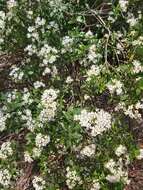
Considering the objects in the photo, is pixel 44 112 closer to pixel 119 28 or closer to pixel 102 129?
pixel 102 129

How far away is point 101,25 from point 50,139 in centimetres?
124

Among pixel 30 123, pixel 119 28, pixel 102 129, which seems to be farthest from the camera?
pixel 119 28

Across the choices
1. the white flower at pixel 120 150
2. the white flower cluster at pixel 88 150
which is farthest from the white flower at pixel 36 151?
the white flower at pixel 120 150

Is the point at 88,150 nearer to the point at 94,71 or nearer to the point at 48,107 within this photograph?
the point at 48,107

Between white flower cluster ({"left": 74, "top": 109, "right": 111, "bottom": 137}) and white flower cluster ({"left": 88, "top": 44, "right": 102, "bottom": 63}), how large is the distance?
59 centimetres

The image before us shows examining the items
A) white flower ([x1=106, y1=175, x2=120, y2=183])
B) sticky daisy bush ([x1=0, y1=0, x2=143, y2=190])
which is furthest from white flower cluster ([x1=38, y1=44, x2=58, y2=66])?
white flower ([x1=106, y1=175, x2=120, y2=183])

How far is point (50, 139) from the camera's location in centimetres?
437

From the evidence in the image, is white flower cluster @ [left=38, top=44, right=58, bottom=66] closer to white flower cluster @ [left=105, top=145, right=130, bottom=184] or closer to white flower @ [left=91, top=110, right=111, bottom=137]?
white flower @ [left=91, top=110, right=111, bottom=137]

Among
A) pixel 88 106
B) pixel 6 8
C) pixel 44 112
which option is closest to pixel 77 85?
pixel 88 106

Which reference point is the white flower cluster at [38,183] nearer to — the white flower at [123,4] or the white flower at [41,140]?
the white flower at [41,140]

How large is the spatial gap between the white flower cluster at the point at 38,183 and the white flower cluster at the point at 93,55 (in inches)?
40.6

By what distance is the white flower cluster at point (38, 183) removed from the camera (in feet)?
14.2

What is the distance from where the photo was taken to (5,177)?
4.36 metres

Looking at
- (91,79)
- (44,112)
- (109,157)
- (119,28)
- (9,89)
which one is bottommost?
(109,157)
